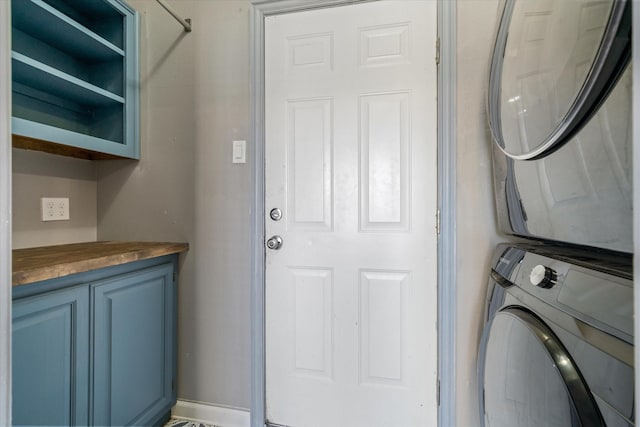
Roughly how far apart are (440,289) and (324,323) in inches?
20.5

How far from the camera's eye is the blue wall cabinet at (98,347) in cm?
95

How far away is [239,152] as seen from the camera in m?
1.54

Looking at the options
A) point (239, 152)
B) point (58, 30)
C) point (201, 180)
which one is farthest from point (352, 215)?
point (58, 30)

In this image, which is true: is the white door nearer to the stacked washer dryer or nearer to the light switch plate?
the light switch plate

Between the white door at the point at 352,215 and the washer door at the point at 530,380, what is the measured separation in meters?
0.43

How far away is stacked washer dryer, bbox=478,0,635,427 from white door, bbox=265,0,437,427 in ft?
1.34

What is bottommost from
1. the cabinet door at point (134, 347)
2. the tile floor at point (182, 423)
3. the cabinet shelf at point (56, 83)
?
the tile floor at point (182, 423)

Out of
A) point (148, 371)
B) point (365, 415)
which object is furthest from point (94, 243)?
point (365, 415)

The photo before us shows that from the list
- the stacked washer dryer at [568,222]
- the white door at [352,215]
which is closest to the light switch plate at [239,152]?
the white door at [352,215]

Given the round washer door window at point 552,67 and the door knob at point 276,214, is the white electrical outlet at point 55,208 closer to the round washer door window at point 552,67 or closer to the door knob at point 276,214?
the door knob at point 276,214

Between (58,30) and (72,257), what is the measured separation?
0.93 m

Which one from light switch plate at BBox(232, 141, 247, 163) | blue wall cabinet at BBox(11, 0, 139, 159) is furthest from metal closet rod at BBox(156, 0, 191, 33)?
light switch plate at BBox(232, 141, 247, 163)

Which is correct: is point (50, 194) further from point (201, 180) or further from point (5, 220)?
point (5, 220)

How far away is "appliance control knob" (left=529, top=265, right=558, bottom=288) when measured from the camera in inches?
26.6
